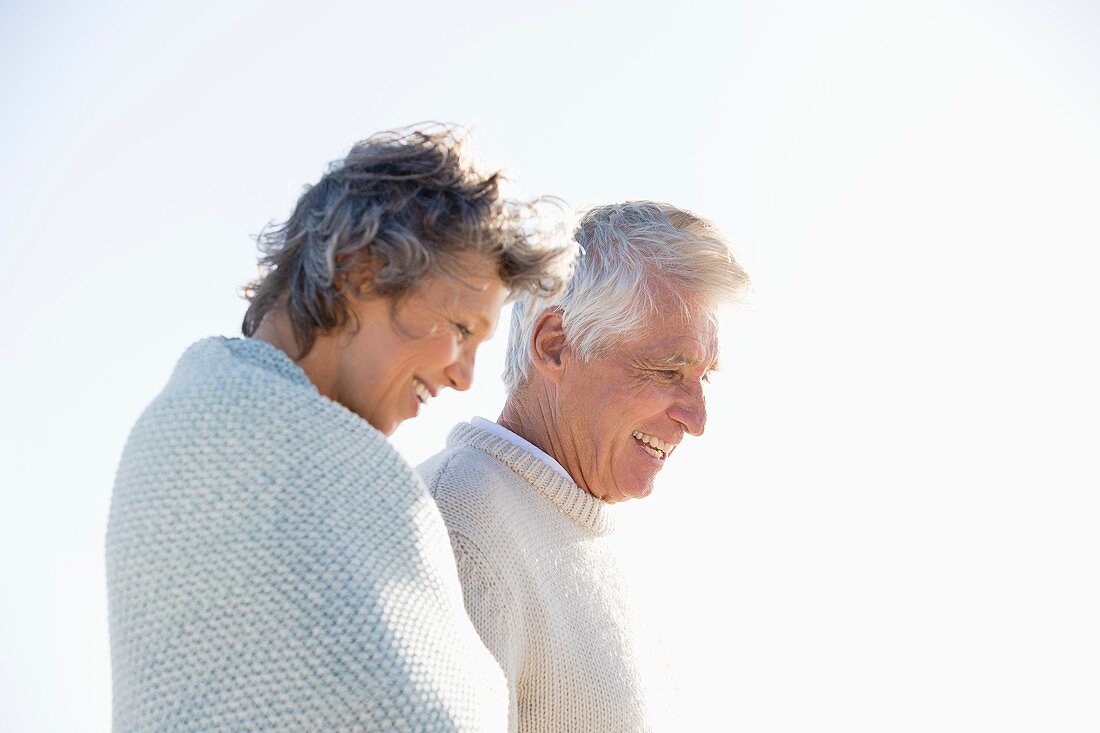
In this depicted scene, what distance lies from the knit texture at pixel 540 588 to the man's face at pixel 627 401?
93 mm

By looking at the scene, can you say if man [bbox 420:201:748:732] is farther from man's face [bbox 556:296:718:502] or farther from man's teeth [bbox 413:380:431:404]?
man's teeth [bbox 413:380:431:404]

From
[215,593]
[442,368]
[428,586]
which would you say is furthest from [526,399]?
[215,593]

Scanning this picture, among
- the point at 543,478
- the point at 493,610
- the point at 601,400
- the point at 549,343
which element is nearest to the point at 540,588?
the point at 493,610

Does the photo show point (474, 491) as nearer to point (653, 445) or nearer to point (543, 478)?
point (543, 478)

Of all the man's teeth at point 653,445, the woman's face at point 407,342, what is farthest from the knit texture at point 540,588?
the woman's face at point 407,342

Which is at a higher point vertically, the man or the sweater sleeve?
the man

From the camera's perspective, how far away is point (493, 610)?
6.21 ft

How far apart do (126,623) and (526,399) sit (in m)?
1.24

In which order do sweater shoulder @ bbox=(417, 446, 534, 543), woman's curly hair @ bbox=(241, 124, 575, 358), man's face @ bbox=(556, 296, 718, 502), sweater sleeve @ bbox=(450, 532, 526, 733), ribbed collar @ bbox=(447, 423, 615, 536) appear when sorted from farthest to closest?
man's face @ bbox=(556, 296, 718, 502), ribbed collar @ bbox=(447, 423, 615, 536), sweater shoulder @ bbox=(417, 446, 534, 543), sweater sleeve @ bbox=(450, 532, 526, 733), woman's curly hair @ bbox=(241, 124, 575, 358)

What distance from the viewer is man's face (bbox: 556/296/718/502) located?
240 centimetres

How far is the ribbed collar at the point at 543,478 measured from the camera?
229 centimetres

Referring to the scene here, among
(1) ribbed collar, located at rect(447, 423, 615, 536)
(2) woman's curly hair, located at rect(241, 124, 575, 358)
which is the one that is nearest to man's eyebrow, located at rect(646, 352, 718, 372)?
(1) ribbed collar, located at rect(447, 423, 615, 536)

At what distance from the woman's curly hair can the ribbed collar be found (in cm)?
68

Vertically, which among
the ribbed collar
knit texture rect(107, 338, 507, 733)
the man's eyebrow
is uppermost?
the man's eyebrow
